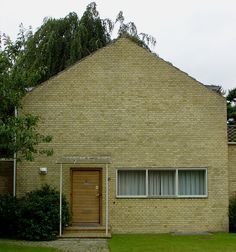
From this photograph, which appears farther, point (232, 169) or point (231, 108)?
point (231, 108)

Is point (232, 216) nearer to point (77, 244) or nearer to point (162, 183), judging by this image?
point (162, 183)

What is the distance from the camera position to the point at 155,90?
22.0 meters

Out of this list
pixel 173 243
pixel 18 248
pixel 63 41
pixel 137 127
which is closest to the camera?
pixel 18 248

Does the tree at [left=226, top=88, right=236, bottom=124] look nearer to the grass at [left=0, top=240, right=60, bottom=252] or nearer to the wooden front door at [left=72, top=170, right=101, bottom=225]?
the wooden front door at [left=72, top=170, right=101, bottom=225]

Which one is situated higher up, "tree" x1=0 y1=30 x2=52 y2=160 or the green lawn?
"tree" x1=0 y1=30 x2=52 y2=160

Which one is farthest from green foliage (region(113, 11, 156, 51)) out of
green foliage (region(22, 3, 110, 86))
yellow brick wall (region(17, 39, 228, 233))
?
yellow brick wall (region(17, 39, 228, 233))

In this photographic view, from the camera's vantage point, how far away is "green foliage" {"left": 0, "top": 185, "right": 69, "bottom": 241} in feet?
63.9

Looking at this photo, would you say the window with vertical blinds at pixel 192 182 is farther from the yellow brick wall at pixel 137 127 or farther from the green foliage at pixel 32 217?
the green foliage at pixel 32 217

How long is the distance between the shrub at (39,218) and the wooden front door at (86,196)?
53.7 inches

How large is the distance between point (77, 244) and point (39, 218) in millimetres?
2160

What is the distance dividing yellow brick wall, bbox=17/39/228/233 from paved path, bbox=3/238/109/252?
2.61 m

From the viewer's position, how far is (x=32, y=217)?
19.6m

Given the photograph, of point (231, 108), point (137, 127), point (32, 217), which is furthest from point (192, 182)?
point (231, 108)

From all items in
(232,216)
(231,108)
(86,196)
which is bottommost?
(232,216)
